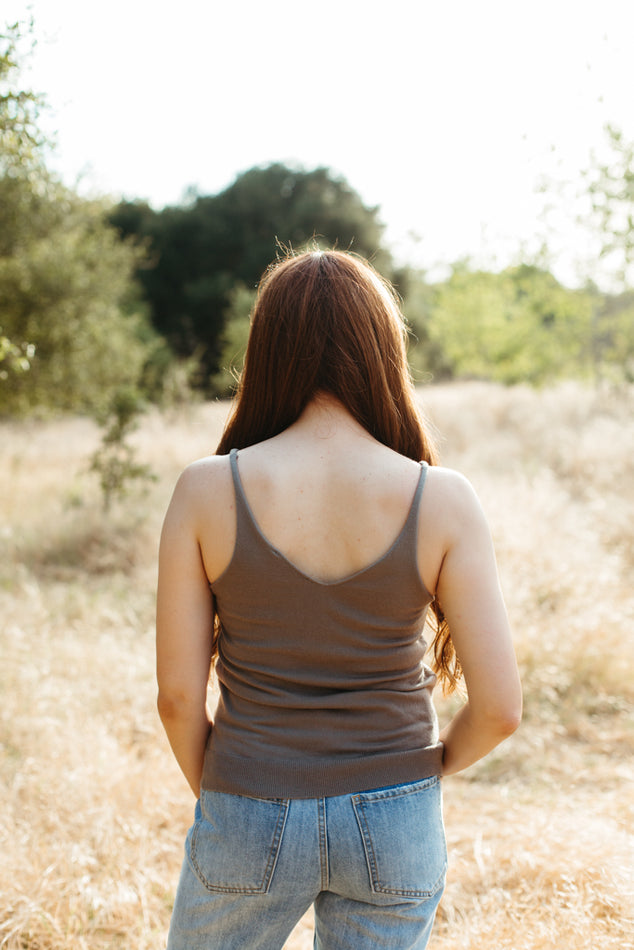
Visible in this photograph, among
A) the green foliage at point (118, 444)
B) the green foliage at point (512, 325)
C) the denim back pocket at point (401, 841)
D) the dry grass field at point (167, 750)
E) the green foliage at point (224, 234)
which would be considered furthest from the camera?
the green foliage at point (224, 234)

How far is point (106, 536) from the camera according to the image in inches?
268

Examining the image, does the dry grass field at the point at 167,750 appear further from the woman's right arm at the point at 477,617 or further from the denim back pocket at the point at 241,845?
the denim back pocket at the point at 241,845

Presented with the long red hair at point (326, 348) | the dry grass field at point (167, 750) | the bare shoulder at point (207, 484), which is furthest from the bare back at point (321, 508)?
the dry grass field at point (167, 750)

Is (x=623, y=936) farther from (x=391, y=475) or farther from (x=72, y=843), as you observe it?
(x=72, y=843)

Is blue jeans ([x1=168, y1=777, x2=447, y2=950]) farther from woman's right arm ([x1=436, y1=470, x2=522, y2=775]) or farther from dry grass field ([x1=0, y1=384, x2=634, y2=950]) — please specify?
dry grass field ([x1=0, y1=384, x2=634, y2=950])

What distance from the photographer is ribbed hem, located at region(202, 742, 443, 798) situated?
1.22 metres

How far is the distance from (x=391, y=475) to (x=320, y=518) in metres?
0.15

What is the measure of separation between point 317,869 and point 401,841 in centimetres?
15

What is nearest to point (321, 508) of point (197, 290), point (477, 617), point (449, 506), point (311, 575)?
point (311, 575)

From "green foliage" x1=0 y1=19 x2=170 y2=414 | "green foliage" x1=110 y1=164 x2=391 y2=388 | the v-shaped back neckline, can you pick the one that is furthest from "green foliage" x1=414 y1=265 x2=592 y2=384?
the v-shaped back neckline

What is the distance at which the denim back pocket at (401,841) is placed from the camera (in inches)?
47.5

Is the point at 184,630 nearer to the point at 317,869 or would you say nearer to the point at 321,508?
the point at 321,508

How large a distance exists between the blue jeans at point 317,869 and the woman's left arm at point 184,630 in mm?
177

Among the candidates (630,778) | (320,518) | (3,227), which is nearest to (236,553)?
(320,518)
